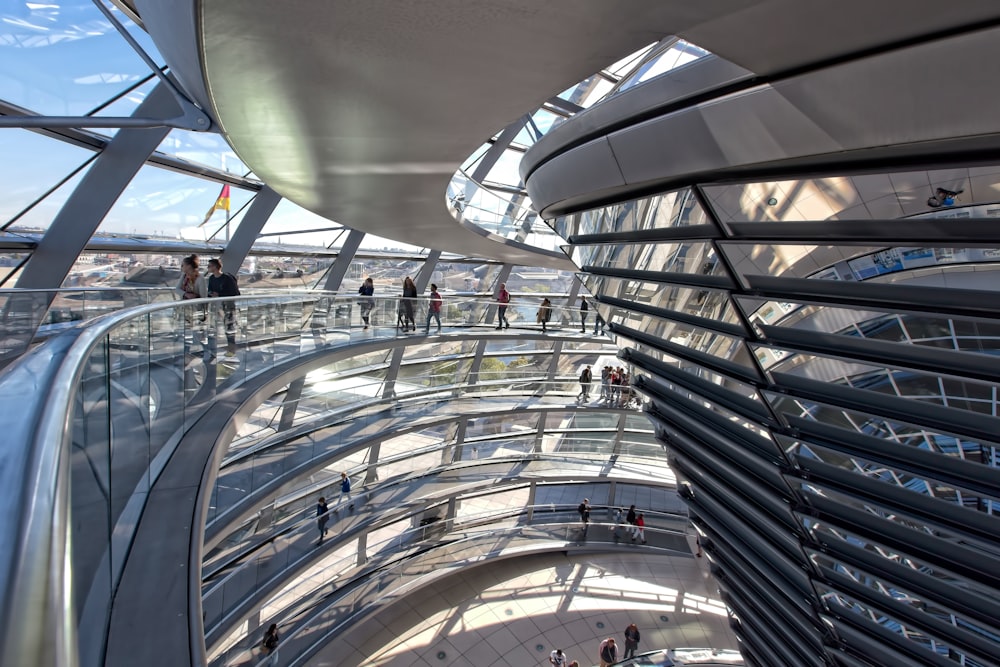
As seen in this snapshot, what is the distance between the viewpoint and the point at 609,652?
13453mm

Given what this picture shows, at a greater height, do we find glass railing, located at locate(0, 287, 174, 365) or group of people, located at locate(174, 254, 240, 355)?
group of people, located at locate(174, 254, 240, 355)

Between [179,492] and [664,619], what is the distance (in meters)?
16.0

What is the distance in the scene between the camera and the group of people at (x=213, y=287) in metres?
7.48

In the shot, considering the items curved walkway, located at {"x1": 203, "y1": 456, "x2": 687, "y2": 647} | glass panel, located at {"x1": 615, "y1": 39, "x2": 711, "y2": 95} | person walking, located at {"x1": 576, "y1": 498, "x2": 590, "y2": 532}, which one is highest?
glass panel, located at {"x1": 615, "y1": 39, "x2": 711, "y2": 95}

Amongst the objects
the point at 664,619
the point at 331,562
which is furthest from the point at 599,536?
the point at 331,562

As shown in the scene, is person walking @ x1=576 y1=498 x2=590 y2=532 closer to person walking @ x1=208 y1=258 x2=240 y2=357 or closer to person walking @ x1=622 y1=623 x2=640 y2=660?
person walking @ x1=622 y1=623 x2=640 y2=660

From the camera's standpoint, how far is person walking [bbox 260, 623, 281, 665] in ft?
40.6

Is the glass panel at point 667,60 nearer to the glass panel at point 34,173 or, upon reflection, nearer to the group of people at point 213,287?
the group of people at point 213,287

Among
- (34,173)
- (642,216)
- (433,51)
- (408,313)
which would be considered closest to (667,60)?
(642,216)

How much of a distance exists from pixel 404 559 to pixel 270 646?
4.91m

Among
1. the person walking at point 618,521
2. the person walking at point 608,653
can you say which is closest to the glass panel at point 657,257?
the person walking at point 608,653

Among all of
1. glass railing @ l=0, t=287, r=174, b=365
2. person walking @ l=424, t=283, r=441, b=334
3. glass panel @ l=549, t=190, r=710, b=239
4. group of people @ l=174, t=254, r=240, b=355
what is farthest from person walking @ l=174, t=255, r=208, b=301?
person walking @ l=424, t=283, r=441, b=334

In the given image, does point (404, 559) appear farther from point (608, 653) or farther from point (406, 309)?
point (406, 309)

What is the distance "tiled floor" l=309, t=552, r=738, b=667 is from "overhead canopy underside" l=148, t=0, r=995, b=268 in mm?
12679
